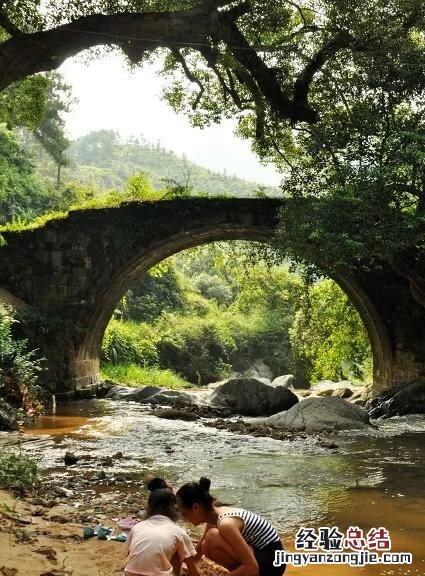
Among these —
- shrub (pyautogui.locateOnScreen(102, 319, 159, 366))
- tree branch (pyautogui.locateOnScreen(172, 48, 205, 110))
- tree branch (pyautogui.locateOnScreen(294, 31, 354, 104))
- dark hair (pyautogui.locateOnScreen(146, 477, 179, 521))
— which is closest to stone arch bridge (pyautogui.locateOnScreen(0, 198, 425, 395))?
tree branch (pyautogui.locateOnScreen(172, 48, 205, 110))

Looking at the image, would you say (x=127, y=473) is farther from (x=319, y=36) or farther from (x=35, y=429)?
(x=319, y=36)

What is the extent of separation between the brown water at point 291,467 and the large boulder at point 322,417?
0.57m

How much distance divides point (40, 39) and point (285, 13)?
4.74m

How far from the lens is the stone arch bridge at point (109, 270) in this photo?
48.9 ft

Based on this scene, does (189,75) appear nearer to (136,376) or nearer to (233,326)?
(136,376)

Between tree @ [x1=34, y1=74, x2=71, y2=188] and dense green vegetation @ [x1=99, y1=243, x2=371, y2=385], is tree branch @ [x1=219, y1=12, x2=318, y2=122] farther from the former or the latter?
tree @ [x1=34, y1=74, x2=71, y2=188]

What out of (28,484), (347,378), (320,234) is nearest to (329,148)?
(320,234)

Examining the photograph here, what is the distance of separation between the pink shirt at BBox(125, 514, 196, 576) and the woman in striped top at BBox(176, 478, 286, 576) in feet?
0.43

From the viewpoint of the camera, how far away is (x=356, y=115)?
33.2ft

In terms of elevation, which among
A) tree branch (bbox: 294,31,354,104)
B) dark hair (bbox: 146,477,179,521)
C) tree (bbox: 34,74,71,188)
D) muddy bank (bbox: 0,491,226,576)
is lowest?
muddy bank (bbox: 0,491,226,576)

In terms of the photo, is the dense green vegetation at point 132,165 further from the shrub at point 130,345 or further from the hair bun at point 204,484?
the hair bun at point 204,484

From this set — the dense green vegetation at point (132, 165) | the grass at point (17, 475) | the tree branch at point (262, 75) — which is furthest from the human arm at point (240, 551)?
the dense green vegetation at point (132, 165)

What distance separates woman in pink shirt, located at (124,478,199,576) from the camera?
3135mm

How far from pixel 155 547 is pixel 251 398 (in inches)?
428
